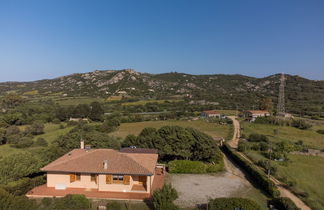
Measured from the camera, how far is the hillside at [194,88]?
3442 inches

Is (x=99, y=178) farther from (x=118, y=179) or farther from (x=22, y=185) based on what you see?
(x=22, y=185)

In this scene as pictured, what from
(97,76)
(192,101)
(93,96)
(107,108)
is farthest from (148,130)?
(97,76)

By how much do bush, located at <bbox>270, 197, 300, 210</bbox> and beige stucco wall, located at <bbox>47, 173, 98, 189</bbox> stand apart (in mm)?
12345

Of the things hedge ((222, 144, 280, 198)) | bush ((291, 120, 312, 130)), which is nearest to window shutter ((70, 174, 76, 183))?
hedge ((222, 144, 280, 198))

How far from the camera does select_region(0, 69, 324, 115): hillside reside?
87438 millimetres

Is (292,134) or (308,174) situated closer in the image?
(308,174)

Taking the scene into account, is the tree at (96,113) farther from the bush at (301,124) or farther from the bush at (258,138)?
the bush at (301,124)

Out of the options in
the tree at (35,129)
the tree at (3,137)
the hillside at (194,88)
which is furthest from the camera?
the hillside at (194,88)

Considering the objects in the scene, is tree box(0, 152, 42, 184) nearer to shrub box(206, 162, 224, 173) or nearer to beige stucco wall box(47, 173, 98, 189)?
beige stucco wall box(47, 173, 98, 189)

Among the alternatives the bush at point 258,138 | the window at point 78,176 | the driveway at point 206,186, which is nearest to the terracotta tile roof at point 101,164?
the window at point 78,176

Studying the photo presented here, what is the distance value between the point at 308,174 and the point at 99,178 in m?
18.9

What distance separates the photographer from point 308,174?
A: 67.2 ft

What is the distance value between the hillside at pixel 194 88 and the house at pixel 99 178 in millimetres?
67883

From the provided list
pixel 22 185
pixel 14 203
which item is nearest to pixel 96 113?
pixel 22 185
